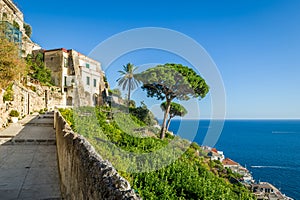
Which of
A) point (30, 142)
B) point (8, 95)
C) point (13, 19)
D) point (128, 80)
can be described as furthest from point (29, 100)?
point (13, 19)

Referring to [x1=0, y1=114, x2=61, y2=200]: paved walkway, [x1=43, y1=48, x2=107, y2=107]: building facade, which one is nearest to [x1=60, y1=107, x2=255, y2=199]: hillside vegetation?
[x1=0, y1=114, x2=61, y2=200]: paved walkway

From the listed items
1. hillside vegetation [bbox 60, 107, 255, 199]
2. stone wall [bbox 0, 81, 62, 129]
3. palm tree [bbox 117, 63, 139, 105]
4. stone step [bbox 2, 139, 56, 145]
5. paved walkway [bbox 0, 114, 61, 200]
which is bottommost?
hillside vegetation [bbox 60, 107, 255, 199]

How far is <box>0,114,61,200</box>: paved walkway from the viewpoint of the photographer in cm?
387

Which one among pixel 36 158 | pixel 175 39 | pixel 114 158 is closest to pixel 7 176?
pixel 36 158

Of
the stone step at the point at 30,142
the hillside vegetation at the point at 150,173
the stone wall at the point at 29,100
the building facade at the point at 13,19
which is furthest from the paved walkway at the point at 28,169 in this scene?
the building facade at the point at 13,19

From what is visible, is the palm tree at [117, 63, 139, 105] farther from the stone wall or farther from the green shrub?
the green shrub

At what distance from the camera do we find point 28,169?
518 cm

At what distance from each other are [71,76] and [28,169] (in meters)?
30.1

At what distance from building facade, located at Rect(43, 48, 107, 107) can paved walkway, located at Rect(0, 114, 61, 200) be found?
24884 millimetres

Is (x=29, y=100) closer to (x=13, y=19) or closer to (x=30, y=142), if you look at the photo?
(x=30, y=142)

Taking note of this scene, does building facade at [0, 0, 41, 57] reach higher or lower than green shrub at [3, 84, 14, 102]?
higher

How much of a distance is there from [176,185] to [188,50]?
259 inches

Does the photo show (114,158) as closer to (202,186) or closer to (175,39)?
(202,186)

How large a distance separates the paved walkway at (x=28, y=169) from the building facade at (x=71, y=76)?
2488cm
